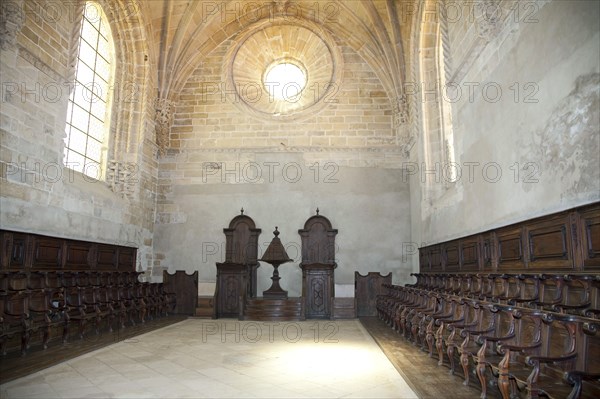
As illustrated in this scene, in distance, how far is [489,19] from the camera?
6508 millimetres

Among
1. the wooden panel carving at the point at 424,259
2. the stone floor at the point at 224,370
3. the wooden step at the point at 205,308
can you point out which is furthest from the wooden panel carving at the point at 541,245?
the wooden step at the point at 205,308

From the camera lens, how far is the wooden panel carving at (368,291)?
11.1 metres

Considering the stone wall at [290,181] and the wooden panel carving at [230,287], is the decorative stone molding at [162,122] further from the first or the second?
the wooden panel carving at [230,287]

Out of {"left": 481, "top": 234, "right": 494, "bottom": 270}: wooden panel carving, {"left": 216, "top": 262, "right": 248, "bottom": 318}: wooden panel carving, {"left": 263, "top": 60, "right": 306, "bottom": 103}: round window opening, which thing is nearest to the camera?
{"left": 481, "top": 234, "right": 494, "bottom": 270}: wooden panel carving

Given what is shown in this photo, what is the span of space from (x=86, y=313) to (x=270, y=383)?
14.7 ft

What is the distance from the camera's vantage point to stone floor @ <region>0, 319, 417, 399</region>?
398cm

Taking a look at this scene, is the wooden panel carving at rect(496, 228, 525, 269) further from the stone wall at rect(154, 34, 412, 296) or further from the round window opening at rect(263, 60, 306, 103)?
the round window opening at rect(263, 60, 306, 103)

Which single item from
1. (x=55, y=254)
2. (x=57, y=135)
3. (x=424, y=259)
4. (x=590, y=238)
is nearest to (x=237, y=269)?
(x=55, y=254)

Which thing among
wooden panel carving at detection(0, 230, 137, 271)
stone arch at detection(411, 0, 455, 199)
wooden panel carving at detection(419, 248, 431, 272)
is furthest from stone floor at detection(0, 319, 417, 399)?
stone arch at detection(411, 0, 455, 199)

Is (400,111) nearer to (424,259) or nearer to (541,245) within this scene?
(424,259)

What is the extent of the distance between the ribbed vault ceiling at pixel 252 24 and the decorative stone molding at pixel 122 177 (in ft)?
9.48

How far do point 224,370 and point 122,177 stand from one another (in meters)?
7.98

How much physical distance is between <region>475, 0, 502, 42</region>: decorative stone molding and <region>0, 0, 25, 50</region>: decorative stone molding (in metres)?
7.50

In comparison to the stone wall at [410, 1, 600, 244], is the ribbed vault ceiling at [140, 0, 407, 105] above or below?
above
